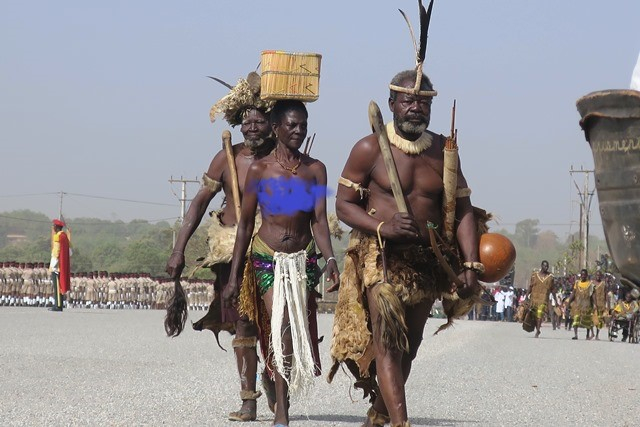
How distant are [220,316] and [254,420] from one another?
1277 millimetres

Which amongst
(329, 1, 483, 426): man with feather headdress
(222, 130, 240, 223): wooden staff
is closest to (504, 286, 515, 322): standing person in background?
(222, 130, 240, 223): wooden staff

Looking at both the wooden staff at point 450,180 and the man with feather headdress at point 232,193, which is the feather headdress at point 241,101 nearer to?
the man with feather headdress at point 232,193

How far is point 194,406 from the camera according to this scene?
10633mm

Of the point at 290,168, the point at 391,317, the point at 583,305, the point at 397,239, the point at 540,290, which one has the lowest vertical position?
the point at 583,305

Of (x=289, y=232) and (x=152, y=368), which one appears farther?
(x=152, y=368)

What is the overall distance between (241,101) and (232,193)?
69cm

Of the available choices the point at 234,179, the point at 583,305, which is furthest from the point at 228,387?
the point at 583,305

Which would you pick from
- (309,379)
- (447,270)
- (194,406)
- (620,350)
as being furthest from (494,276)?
(620,350)

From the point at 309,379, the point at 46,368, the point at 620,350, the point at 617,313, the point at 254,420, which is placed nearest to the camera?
the point at 309,379

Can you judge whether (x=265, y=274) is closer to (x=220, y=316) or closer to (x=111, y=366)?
(x=220, y=316)

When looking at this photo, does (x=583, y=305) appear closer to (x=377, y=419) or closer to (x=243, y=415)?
(x=243, y=415)

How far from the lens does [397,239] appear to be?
8078 mm

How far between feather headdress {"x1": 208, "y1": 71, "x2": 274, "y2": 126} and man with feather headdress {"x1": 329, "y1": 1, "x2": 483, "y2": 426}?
221cm

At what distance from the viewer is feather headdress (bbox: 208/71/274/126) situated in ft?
34.4
